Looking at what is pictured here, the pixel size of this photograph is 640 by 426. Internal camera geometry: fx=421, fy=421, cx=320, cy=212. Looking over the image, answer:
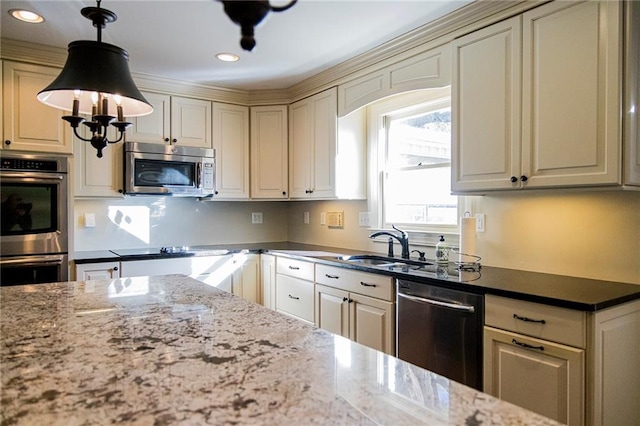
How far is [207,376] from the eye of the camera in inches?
37.5

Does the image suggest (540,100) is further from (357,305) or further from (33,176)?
(33,176)

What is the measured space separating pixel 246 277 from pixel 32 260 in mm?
1640

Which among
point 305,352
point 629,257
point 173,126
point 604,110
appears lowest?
point 305,352

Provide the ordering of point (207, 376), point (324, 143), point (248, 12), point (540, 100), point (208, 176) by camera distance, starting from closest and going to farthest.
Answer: point (248, 12)
point (207, 376)
point (540, 100)
point (324, 143)
point (208, 176)

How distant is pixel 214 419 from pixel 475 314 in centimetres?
158

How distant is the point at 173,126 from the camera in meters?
3.74

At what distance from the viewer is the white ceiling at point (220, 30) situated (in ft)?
7.94

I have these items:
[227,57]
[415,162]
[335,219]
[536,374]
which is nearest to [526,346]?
[536,374]

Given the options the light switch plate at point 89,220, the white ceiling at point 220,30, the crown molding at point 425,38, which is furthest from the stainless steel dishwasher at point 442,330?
the light switch plate at point 89,220

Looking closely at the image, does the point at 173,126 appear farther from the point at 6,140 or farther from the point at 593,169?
the point at 593,169

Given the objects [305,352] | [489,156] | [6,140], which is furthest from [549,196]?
[6,140]

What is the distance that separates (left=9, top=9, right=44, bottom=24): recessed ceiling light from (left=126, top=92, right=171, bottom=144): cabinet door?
1.01 meters

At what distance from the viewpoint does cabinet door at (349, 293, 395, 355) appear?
254cm

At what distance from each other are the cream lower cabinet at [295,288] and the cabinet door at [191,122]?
1322mm
